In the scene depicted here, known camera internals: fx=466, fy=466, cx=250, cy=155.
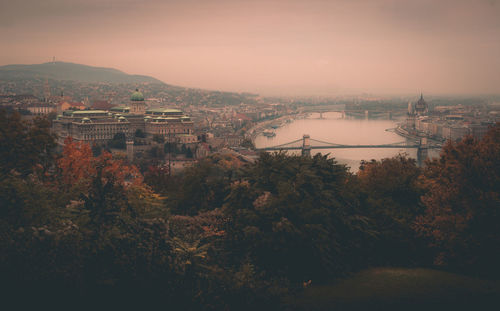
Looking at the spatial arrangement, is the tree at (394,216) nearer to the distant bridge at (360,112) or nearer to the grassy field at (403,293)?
the grassy field at (403,293)

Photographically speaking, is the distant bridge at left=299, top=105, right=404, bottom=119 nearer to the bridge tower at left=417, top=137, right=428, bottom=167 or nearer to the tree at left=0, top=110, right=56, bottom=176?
the bridge tower at left=417, top=137, right=428, bottom=167

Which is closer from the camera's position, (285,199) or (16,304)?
(16,304)

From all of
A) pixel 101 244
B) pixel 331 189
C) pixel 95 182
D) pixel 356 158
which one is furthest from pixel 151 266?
pixel 356 158

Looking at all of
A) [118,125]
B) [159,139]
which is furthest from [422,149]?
[118,125]

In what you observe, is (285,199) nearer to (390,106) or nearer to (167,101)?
(167,101)

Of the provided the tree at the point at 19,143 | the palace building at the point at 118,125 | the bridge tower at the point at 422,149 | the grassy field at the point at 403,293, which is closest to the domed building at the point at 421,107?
the bridge tower at the point at 422,149
